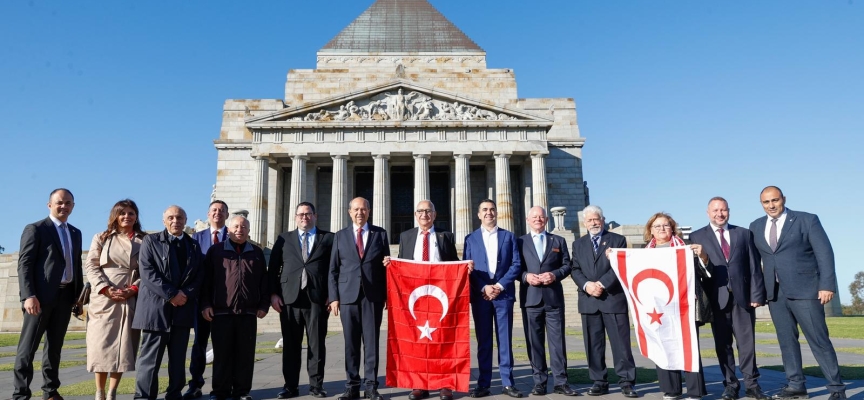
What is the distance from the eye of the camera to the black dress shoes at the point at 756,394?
260 inches

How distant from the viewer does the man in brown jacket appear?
22.6ft

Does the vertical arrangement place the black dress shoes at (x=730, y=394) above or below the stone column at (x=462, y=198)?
below

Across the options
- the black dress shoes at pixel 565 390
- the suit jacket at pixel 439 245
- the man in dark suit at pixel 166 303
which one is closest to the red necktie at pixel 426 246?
the suit jacket at pixel 439 245

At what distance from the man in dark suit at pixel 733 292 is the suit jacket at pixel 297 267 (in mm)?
4982

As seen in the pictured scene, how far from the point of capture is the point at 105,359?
631cm

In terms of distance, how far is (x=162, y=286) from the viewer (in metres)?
6.48

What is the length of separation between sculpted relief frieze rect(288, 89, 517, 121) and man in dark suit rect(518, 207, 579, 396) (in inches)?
994

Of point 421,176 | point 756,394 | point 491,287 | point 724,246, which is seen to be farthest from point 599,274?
point 421,176

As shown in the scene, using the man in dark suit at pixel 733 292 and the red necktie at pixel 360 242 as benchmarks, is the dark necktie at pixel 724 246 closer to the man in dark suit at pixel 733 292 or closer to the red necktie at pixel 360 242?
the man in dark suit at pixel 733 292

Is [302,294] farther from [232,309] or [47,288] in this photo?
[47,288]

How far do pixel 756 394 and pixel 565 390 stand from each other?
2220 millimetres

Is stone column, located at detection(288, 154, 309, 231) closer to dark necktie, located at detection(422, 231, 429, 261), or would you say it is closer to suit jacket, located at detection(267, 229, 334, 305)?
suit jacket, located at detection(267, 229, 334, 305)

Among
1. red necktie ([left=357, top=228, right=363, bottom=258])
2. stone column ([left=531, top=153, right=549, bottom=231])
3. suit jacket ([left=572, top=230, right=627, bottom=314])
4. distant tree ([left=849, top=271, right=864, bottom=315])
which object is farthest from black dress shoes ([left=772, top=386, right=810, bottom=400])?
distant tree ([left=849, top=271, right=864, bottom=315])

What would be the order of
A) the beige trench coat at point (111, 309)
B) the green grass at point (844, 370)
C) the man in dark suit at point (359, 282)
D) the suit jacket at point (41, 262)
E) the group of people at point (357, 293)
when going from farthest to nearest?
the green grass at point (844, 370) → the man in dark suit at point (359, 282) → the suit jacket at point (41, 262) → the group of people at point (357, 293) → the beige trench coat at point (111, 309)
